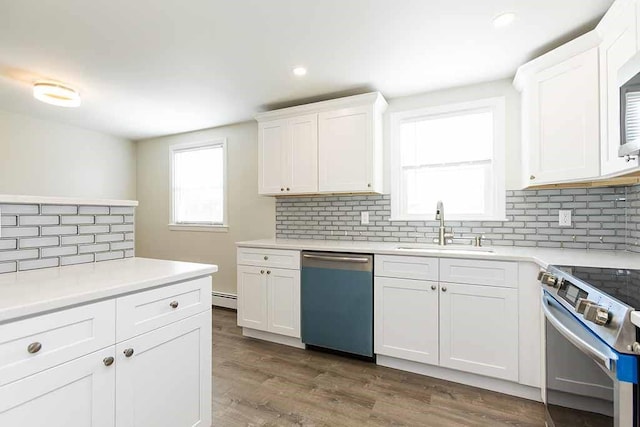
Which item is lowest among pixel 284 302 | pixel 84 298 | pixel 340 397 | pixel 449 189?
pixel 340 397

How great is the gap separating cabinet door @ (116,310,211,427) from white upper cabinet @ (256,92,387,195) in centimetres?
179

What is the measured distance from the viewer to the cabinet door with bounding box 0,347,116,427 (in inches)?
34.4

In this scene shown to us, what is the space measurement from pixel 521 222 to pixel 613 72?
1.23 metres

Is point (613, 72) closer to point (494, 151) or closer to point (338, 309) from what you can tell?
point (494, 151)

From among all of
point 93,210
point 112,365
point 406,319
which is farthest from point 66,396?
point 406,319

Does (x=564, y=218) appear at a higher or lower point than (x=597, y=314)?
higher

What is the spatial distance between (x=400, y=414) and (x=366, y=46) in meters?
2.42

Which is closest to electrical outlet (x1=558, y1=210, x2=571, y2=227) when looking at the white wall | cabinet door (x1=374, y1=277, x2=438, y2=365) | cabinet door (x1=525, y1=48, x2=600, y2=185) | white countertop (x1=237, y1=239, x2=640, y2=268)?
white countertop (x1=237, y1=239, x2=640, y2=268)

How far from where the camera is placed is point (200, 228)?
4.30m

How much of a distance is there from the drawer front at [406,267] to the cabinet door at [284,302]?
77cm

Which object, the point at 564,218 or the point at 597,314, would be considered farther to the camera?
the point at 564,218

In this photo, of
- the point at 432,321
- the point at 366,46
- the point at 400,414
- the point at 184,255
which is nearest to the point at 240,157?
the point at 184,255

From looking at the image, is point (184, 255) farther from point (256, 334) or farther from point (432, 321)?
point (432, 321)

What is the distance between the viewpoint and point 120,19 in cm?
189
